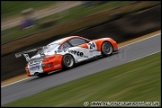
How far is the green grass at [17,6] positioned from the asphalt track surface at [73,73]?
2086 cm

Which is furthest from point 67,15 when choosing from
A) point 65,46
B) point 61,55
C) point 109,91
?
point 109,91

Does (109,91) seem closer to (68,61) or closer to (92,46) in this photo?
(68,61)

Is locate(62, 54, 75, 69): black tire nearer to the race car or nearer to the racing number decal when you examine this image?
the race car

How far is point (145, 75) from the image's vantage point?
8.59m

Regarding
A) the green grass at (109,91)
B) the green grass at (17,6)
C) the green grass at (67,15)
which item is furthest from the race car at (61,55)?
the green grass at (17,6)

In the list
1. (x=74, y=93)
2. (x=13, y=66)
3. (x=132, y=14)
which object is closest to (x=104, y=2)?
(x=132, y=14)

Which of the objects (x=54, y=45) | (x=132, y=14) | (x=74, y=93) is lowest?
(x=74, y=93)

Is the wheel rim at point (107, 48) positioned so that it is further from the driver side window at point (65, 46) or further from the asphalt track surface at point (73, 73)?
the driver side window at point (65, 46)

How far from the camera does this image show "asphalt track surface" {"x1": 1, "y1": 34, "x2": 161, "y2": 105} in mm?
12070

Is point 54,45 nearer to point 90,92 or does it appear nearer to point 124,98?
point 90,92

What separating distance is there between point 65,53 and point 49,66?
75cm

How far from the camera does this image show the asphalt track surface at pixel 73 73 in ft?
39.6

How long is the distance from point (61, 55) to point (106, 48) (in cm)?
219

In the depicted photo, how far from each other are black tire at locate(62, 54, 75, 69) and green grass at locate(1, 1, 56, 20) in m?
21.9
